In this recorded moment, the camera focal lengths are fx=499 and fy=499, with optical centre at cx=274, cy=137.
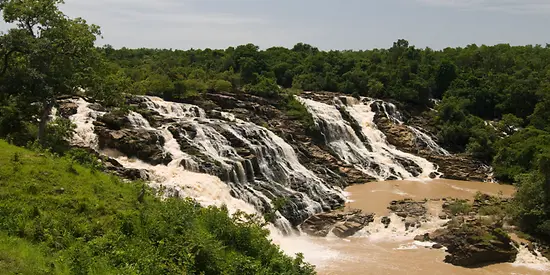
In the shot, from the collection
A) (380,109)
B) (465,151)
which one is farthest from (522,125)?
(380,109)

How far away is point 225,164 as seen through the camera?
24.4m

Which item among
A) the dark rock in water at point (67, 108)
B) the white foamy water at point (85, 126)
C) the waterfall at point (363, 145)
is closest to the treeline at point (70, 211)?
the white foamy water at point (85, 126)

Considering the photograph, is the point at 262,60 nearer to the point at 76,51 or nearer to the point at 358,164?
the point at 358,164

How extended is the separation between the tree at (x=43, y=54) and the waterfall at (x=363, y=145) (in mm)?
19586

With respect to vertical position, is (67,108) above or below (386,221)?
above

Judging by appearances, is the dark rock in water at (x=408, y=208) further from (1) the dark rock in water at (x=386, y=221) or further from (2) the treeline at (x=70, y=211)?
(2) the treeline at (x=70, y=211)

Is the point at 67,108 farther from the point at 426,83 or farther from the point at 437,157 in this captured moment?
the point at 426,83

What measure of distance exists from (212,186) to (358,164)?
14.2m

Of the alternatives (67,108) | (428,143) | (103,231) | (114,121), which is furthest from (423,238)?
(67,108)

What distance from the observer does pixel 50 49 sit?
1784 centimetres

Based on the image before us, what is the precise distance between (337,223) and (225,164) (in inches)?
240

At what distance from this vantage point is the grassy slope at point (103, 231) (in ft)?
30.3

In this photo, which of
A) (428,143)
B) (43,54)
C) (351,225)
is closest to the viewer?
(43,54)

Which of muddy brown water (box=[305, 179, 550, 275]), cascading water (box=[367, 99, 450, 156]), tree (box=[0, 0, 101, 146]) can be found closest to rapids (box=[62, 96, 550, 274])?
muddy brown water (box=[305, 179, 550, 275])
